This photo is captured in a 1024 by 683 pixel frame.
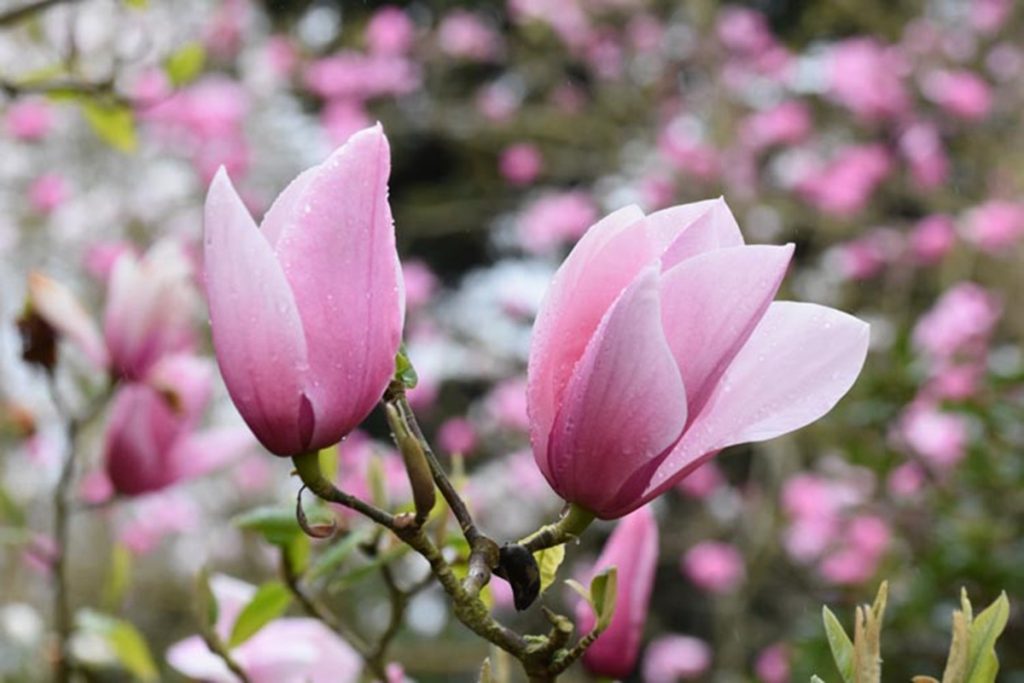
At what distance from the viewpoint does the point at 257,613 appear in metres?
0.65

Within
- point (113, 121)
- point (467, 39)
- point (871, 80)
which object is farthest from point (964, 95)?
point (113, 121)

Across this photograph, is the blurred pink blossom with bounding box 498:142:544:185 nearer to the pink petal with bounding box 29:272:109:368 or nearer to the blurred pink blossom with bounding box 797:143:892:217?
the blurred pink blossom with bounding box 797:143:892:217

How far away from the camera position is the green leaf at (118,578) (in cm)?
102

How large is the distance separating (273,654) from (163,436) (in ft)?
1.09

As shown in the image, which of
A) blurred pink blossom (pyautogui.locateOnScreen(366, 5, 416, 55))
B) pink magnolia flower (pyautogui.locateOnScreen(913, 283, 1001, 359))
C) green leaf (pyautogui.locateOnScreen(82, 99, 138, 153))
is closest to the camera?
green leaf (pyautogui.locateOnScreen(82, 99, 138, 153))

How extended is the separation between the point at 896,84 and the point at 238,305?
4263mm

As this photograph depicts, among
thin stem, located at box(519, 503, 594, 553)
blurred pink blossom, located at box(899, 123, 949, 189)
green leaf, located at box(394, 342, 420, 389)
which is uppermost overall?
green leaf, located at box(394, 342, 420, 389)

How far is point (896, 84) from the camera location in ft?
14.1

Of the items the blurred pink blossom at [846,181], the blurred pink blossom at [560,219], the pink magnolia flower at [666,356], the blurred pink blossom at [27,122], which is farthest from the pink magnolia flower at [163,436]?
the blurred pink blossom at [560,219]

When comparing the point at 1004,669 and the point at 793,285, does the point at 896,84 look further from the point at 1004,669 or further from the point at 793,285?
the point at 1004,669

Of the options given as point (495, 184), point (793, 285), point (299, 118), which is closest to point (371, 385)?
point (793, 285)

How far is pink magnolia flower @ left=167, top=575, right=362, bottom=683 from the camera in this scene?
655 millimetres

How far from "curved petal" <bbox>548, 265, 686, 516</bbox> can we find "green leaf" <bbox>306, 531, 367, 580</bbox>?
0.79 feet

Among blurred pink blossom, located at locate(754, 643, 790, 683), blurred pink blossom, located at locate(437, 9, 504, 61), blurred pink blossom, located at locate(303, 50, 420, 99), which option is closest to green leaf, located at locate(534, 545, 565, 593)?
blurred pink blossom, located at locate(754, 643, 790, 683)
